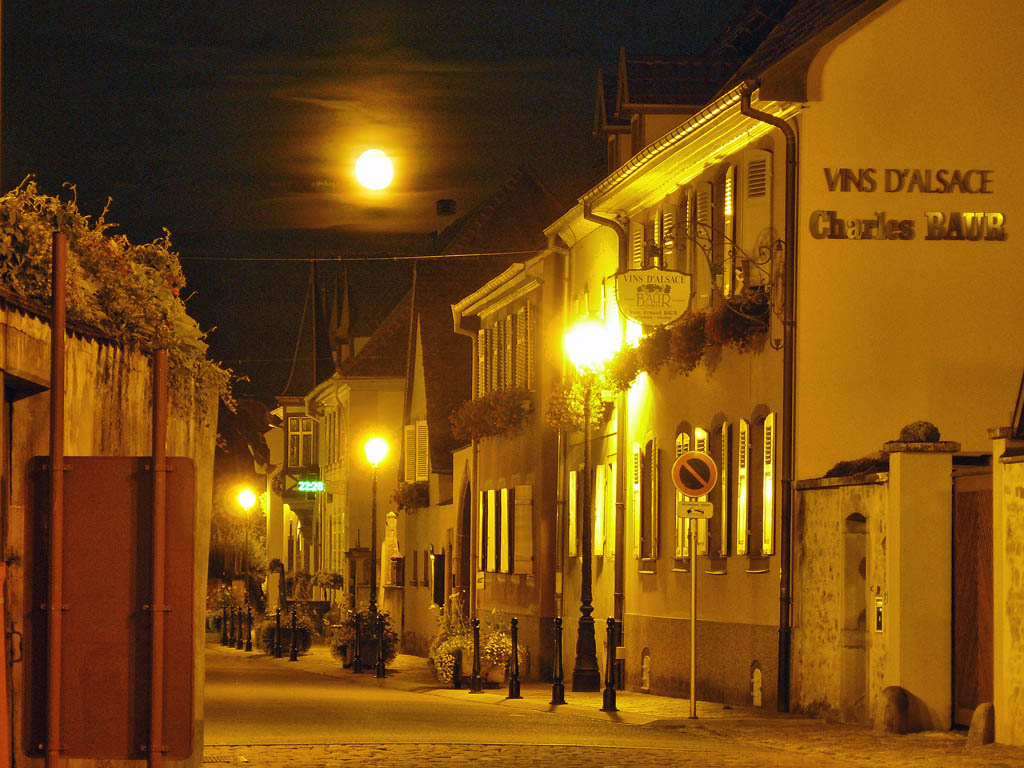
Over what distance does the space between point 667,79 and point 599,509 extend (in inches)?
287

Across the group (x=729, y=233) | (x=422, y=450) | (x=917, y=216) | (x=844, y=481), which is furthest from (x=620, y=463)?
(x=422, y=450)

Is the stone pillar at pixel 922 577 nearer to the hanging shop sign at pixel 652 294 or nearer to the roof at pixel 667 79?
the hanging shop sign at pixel 652 294

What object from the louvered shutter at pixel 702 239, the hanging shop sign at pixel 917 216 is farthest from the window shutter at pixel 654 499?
the hanging shop sign at pixel 917 216

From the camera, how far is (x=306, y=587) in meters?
60.0

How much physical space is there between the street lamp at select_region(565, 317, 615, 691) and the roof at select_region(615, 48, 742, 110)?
4106 mm

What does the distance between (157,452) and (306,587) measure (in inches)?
2149

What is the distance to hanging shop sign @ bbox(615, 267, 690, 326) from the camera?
23828 millimetres

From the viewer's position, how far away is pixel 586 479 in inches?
1032

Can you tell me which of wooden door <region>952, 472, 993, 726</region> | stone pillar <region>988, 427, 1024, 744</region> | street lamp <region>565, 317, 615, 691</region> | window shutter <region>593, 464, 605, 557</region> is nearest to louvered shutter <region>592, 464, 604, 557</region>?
window shutter <region>593, 464, 605, 557</region>

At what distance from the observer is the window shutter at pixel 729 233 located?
78.5ft

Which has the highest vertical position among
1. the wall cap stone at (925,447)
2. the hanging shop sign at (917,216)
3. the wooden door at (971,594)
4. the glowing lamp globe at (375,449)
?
the hanging shop sign at (917,216)

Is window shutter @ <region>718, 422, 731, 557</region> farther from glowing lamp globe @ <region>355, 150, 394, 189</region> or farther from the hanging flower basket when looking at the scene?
the hanging flower basket

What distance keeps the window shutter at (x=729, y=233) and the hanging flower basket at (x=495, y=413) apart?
11170 mm

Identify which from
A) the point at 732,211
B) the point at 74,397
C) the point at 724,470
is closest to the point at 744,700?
the point at 724,470
